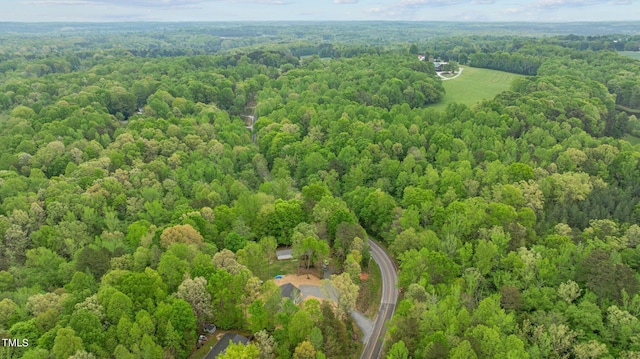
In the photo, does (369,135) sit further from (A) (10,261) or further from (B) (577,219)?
(A) (10,261)

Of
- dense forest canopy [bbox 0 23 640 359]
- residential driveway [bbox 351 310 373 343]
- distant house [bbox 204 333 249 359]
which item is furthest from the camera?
residential driveway [bbox 351 310 373 343]

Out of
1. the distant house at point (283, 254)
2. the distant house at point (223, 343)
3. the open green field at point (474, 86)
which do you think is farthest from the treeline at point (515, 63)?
the distant house at point (223, 343)

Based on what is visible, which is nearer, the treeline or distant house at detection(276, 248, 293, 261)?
distant house at detection(276, 248, 293, 261)

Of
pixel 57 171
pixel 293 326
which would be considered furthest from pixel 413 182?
pixel 57 171

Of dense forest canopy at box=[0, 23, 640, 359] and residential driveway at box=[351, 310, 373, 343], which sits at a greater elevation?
dense forest canopy at box=[0, 23, 640, 359]

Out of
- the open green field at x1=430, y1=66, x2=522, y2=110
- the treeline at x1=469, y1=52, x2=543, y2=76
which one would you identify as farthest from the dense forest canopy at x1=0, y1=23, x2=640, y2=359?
the treeline at x1=469, y1=52, x2=543, y2=76

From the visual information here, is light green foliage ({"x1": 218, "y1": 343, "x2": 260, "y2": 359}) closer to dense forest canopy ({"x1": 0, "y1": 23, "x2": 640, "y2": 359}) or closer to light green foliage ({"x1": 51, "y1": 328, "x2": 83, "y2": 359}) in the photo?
dense forest canopy ({"x1": 0, "y1": 23, "x2": 640, "y2": 359})

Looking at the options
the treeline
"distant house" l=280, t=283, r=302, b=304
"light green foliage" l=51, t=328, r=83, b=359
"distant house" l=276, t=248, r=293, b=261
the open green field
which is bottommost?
"distant house" l=276, t=248, r=293, b=261
